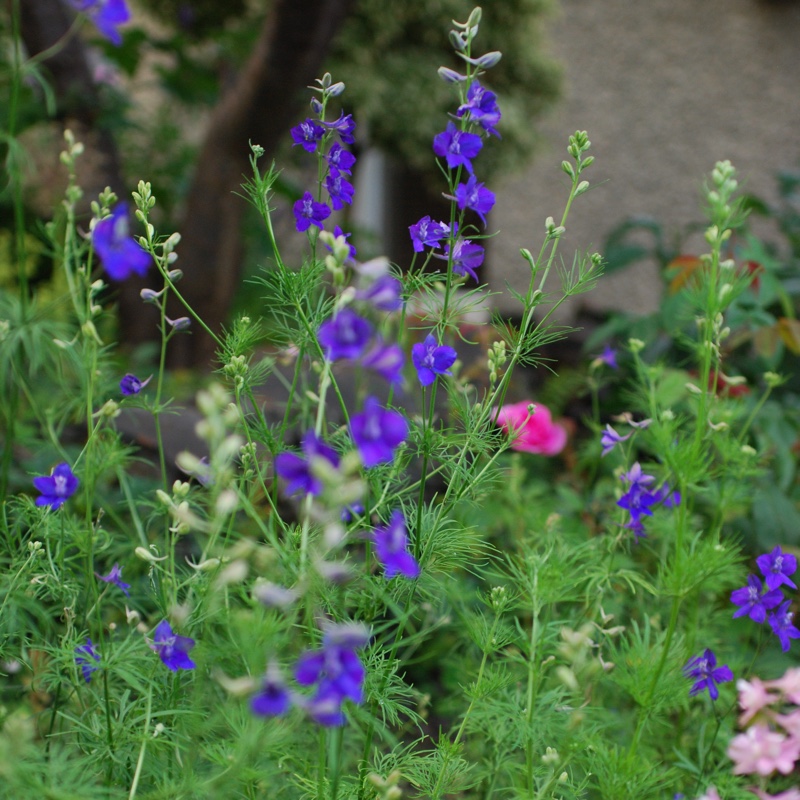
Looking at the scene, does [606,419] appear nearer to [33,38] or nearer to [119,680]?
[119,680]

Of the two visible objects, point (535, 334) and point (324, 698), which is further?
point (535, 334)

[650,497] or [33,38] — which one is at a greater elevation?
[650,497]

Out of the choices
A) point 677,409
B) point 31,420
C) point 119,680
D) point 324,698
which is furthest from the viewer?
point 31,420

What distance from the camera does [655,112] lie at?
18.7ft

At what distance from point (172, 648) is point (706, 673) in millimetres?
794

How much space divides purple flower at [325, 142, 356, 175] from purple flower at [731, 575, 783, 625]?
883 millimetres

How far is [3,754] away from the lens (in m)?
0.73

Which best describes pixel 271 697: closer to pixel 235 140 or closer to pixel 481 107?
pixel 481 107

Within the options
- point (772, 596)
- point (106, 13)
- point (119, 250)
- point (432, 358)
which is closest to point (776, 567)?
point (772, 596)

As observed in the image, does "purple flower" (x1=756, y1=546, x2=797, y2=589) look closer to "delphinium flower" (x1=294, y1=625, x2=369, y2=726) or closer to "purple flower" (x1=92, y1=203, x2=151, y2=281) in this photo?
"delphinium flower" (x1=294, y1=625, x2=369, y2=726)

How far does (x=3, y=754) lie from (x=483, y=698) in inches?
28.4

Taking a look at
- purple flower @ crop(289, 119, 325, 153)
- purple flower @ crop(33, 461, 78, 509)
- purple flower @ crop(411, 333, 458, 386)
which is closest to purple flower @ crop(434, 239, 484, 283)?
purple flower @ crop(411, 333, 458, 386)

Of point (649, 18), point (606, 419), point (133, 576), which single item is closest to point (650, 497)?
point (133, 576)

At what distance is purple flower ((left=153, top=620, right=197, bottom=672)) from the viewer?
99cm
